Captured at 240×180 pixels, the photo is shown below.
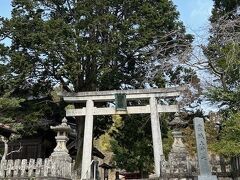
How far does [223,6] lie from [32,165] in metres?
15.3

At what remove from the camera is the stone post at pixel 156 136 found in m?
16.2

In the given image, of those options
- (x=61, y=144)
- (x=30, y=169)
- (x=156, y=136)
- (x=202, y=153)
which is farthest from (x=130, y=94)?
(x=202, y=153)

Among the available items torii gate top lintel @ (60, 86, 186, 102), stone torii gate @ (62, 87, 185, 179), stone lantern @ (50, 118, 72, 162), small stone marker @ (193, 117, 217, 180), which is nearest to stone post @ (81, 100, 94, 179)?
stone torii gate @ (62, 87, 185, 179)

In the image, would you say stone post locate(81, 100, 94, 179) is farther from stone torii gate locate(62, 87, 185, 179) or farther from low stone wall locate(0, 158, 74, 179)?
low stone wall locate(0, 158, 74, 179)

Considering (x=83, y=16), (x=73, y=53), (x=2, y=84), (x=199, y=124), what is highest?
(x=83, y=16)

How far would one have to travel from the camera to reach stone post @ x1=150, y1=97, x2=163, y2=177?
53.2 ft

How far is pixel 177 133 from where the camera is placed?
14.7m

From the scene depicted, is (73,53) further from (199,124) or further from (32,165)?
(199,124)

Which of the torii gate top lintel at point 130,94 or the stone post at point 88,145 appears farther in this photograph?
the torii gate top lintel at point 130,94

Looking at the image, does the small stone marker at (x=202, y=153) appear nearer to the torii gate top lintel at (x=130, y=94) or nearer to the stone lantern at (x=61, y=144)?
the stone lantern at (x=61, y=144)

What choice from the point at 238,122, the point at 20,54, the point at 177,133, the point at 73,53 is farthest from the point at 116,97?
the point at 238,122


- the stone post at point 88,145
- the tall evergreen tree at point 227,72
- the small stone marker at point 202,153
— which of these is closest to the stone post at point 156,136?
the stone post at point 88,145

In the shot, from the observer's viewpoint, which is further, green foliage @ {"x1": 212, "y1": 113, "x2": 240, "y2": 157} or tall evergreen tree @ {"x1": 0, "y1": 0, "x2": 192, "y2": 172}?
tall evergreen tree @ {"x1": 0, "y1": 0, "x2": 192, "y2": 172}

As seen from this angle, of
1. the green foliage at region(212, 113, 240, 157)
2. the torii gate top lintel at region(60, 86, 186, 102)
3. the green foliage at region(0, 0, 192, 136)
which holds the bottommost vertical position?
the green foliage at region(212, 113, 240, 157)
